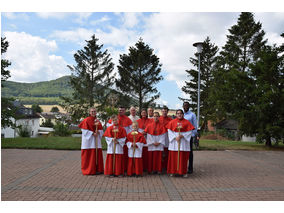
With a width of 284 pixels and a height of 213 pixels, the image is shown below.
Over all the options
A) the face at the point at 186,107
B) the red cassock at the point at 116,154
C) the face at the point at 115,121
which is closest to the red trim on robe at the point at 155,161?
the red cassock at the point at 116,154

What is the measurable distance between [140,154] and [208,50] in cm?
3608

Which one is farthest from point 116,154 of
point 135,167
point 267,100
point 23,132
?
point 23,132

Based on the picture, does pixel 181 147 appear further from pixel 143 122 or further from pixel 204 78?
pixel 204 78

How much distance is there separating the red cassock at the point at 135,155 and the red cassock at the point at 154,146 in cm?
43

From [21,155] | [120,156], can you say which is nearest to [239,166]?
[120,156]

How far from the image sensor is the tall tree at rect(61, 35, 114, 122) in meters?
33.9

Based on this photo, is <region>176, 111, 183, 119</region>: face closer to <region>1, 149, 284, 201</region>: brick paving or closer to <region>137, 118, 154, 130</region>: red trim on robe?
<region>137, 118, 154, 130</region>: red trim on robe

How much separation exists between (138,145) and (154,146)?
0.65 meters

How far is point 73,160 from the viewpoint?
969 cm

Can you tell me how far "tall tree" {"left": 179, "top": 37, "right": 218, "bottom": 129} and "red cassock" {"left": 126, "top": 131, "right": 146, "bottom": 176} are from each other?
102ft

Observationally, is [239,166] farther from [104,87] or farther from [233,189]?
[104,87]

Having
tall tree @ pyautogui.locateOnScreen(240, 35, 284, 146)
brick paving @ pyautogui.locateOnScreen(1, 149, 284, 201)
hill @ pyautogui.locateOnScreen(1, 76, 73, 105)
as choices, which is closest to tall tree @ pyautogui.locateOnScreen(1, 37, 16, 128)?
brick paving @ pyautogui.locateOnScreen(1, 149, 284, 201)

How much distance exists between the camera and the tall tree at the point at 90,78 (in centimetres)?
3394

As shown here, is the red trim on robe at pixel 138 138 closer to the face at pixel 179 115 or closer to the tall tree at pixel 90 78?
the face at pixel 179 115
